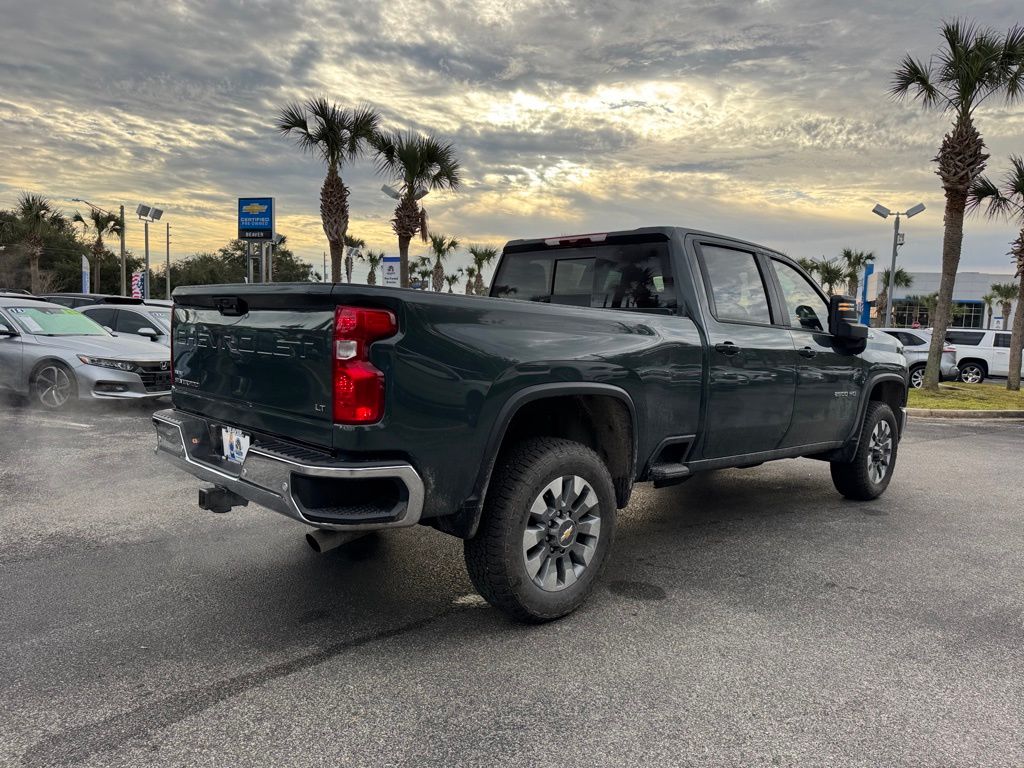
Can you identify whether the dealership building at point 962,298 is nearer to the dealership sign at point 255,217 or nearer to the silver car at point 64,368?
the dealership sign at point 255,217

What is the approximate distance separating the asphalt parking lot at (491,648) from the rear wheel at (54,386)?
4.46 m

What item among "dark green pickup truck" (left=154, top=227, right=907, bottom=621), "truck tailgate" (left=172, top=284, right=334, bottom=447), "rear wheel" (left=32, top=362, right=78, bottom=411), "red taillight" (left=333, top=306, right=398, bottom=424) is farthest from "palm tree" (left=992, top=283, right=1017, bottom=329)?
"red taillight" (left=333, top=306, right=398, bottom=424)

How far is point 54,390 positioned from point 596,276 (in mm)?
7963

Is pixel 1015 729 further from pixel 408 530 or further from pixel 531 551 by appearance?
pixel 408 530

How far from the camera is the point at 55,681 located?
291 cm

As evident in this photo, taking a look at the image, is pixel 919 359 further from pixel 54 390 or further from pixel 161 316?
pixel 54 390

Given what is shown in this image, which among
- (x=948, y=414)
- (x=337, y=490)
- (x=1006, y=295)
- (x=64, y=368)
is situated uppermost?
(x=1006, y=295)

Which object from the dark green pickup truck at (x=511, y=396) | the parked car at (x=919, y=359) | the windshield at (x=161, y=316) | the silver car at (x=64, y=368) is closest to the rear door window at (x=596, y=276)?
the dark green pickup truck at (x=511, y=396)

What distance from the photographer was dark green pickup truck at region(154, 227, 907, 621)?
296 centimetres

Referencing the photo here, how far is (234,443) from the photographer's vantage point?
3.54m

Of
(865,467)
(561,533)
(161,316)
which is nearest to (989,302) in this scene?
(161,316)

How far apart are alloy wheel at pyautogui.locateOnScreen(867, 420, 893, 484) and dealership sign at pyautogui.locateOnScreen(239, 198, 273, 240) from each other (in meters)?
26.4

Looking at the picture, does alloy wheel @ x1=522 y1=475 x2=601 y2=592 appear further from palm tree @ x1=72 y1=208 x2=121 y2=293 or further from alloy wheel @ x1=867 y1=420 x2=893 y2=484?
palm tree @ x1=72 y1=208 x2=121 y2=293

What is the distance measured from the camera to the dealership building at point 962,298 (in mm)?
70688
